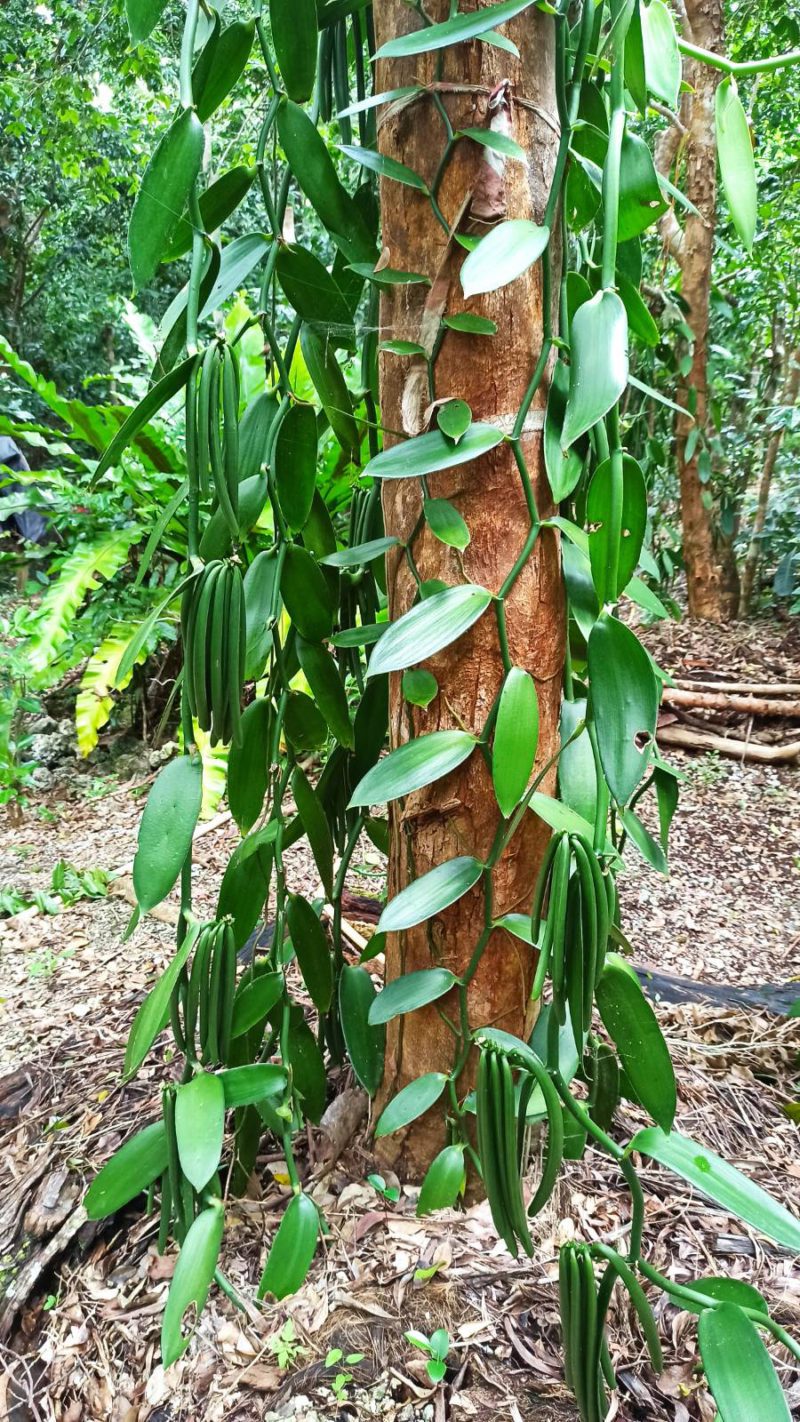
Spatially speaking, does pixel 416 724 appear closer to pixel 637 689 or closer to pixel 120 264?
pixel 637 689

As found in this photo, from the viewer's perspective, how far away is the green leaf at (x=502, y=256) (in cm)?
40

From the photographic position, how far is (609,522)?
372 millimetres

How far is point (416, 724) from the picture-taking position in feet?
1.82

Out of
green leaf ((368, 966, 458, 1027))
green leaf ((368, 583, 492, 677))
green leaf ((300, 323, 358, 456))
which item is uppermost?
green leaf ((300, 323, 358, 456))

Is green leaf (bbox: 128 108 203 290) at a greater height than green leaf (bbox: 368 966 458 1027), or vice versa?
green leaf (bbox: 128 108 203 290)

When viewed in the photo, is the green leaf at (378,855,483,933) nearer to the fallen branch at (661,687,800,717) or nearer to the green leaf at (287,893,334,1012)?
the green leaf at (287,893,334,1012)

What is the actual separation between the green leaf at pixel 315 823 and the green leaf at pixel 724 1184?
0.28 meters

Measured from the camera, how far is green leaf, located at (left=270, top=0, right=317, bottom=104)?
1.50 ft

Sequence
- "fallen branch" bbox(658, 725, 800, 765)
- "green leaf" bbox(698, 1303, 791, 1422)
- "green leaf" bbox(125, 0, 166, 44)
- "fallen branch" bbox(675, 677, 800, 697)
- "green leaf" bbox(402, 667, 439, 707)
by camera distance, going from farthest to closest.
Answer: "fallen branch" bbox(675, 677, 800, 697) < "fallen branch" bbox(658, 725, 800, 765) < "green leaf" bbox(402, 667, 439, 707) < "green leaf" bbox(125, 0, 166, 44) < "green leaf" bbox(698, 1303, 791, 1422)

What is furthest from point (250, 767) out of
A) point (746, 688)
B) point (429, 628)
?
point (746, 688)

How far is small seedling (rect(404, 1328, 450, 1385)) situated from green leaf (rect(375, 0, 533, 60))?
0.72 m

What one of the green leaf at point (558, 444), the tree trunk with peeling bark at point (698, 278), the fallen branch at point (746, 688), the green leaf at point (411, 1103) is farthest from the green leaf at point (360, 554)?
the fallen branch at point (746, 688)

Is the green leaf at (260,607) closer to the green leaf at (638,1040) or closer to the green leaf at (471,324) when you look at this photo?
the green leaf at (471,324)

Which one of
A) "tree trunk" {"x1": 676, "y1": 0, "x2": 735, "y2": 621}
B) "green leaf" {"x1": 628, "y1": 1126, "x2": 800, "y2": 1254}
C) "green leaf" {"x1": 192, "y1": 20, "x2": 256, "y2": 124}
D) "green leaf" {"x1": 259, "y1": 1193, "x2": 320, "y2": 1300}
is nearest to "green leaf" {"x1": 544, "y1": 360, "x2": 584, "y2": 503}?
"green leaf" {"x1": 192, "y1": 20, "x2": 256, "y2": 124}
